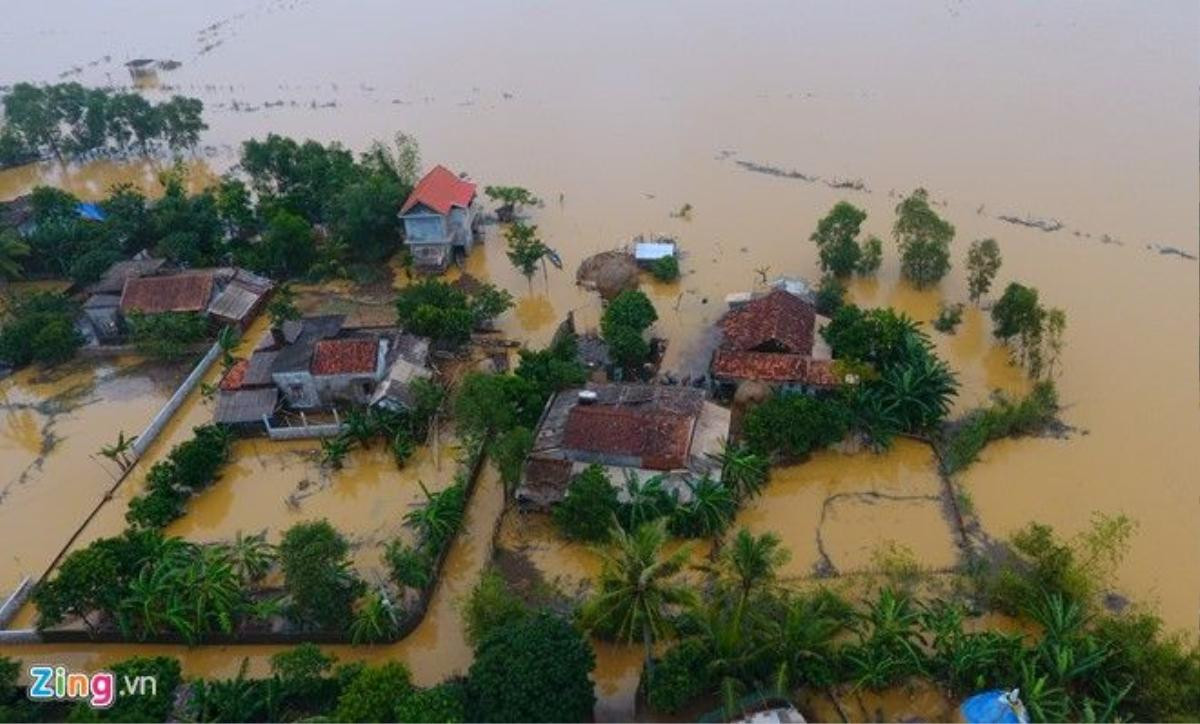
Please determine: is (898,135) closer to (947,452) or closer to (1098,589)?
(947,452)

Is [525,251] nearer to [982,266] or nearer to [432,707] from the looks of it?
[982,266]

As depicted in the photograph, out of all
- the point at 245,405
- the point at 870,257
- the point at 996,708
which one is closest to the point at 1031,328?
the point at 870,257

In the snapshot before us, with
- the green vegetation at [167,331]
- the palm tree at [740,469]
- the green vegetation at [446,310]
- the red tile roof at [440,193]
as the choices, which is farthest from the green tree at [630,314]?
the green vegetation at [167,331]

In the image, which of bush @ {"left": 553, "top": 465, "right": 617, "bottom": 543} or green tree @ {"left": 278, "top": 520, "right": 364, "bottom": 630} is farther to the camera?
bush @ {"left": 553, "top": 465, "right": 617, "bottom": 543}

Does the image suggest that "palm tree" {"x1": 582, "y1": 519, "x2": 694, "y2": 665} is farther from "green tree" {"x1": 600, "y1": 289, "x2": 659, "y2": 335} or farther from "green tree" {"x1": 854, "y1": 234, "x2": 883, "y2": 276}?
"green tree" {"x1": 854, "y1": 234, "x2": 883, "y2": 276}

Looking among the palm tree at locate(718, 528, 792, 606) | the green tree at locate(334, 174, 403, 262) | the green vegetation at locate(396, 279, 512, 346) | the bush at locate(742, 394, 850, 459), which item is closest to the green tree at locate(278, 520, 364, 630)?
the palm tree at locate(718, 528, 792, 606)

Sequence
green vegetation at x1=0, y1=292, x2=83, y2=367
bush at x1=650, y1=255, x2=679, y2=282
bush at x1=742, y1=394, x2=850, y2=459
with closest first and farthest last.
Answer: bush at x1=742, y1=394, x2=850, y2=459 < green vegetation at x1=0, y1=292, x2=83, y2=367 < bush at x1=650, y1=255, x2=679, y2=282

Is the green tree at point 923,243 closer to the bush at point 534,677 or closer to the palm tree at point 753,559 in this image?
the palm tree at point 753,559
